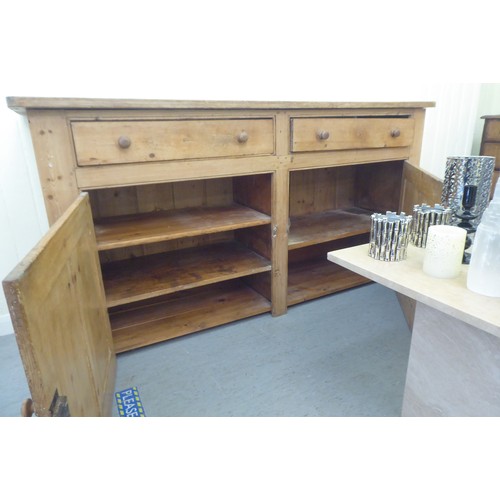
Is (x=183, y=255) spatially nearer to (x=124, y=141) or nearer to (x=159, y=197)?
(x=159, y=197)

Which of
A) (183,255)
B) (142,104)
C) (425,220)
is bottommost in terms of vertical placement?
(183,255)

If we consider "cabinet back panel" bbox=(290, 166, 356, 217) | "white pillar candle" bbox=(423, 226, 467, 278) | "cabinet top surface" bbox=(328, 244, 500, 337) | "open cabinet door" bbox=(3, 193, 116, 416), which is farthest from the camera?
"cabinet back panel" bbox=(290, 166, 356, 217)

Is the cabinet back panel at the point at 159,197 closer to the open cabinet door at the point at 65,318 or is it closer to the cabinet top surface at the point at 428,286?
the open cabinet door at the point at 65,318

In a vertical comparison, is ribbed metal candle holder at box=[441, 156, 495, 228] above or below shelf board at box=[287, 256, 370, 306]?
above

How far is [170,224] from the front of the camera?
4.94 ft

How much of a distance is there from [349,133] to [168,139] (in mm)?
809

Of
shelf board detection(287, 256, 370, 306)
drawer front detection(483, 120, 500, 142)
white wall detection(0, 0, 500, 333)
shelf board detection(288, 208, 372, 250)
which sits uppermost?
white wall detection(0, 0, 500, 333)

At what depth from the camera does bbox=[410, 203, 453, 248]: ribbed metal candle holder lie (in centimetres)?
91

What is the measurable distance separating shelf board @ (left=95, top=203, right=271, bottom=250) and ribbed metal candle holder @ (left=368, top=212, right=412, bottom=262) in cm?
71

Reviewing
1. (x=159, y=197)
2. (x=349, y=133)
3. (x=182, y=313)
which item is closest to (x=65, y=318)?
(x=182, y=313)

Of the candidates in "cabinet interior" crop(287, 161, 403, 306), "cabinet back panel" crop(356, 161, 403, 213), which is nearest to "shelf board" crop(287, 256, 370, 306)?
"cabinet interior" crop(287, 161, 403, 306)

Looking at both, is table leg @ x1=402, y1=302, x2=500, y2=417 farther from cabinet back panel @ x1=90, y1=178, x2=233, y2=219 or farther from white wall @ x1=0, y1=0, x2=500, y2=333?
cabinet back panel @ x1=90, y1=178, x2=233, y2=219
